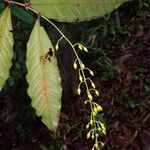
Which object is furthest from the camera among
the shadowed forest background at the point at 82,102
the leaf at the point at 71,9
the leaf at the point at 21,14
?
the shadowed forest background at the point at 82,102

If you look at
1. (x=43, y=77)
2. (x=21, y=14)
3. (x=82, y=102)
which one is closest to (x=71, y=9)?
(x=43, y=77)

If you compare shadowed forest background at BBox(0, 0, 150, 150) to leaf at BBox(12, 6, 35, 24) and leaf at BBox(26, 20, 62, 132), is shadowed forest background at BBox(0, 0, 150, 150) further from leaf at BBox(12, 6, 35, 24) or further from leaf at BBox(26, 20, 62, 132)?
leaf at BBox(26, 20, 62, 132)

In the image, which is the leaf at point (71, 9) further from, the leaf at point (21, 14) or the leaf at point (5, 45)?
the leaf at point (21, 14)

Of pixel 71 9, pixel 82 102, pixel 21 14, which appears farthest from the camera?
pixel 82 102

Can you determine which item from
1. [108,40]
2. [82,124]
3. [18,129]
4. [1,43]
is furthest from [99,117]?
[1,43]

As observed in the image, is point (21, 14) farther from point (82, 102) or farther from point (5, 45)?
point (82, 102)

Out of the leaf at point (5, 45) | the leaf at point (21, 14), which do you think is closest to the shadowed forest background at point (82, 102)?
the leaf at point (21, 14)
